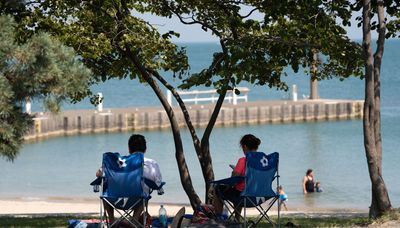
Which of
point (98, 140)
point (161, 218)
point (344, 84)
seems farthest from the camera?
point (344, 84)

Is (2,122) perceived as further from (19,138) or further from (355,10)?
(355,10)

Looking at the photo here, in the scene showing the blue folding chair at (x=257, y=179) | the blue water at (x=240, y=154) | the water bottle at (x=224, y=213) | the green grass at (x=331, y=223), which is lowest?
the blue water at (x=240, y=154)

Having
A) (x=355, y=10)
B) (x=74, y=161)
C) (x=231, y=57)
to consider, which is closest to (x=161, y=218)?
(x=231, y=57)

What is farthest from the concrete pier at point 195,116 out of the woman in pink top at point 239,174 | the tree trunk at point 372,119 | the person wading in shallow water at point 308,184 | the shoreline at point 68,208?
the woman in pink top at point 239,174

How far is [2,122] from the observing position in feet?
33.8

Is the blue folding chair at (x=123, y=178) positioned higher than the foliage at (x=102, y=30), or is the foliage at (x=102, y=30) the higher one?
the foliage at (x=102, y=30)

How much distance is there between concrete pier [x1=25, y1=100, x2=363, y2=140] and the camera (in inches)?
1660

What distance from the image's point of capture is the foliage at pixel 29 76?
1006 cm

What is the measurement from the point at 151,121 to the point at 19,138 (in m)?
32.9

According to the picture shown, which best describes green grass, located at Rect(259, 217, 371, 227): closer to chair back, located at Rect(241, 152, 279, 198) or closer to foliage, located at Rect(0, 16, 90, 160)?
chair back, located at Rect(241, 152, 279, 198)

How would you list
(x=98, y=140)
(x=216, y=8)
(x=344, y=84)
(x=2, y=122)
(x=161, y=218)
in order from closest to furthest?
1. (x=161, y=218)
2. (x=2, y=122)
3. (x=216, y=8)
4. (x=98, y=140)
5. (x=344, y=84)

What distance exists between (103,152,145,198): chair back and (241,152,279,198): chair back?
38.4 inches

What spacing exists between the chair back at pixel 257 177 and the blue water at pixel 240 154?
48.8ft

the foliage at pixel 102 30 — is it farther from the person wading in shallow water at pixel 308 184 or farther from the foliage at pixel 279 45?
the person wading in shallow water at pixel 308 184
